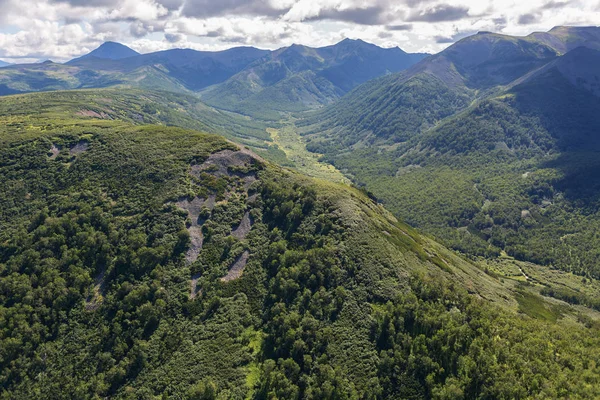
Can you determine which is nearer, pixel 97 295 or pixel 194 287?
pixel 97 295

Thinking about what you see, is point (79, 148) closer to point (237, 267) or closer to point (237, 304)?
point (237, 267)

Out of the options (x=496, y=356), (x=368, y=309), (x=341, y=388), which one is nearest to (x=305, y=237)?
(x=368, y=309)

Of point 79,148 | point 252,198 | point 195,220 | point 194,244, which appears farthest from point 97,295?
point 79,148

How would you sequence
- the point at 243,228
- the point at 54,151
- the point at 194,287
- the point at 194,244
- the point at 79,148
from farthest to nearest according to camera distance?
the point at 79,148, the point at 54,151, the point at 243,228, the point at 194,244, the point at 194,287

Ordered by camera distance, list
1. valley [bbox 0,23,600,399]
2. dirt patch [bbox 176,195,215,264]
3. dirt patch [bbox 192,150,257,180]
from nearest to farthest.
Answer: valley [bbox 0,23,600,399], dirt patch [bbox 176,195,215,264], dirt patch [bbox 192,150,257,180]

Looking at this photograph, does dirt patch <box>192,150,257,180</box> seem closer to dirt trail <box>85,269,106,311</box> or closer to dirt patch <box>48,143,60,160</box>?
dirt trail <box>85,269,106,311</box>

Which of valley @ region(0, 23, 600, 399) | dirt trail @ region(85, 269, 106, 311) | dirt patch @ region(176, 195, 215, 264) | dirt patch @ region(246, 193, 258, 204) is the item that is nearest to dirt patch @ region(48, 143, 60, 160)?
valley @ region(0, 23, 600, 399)

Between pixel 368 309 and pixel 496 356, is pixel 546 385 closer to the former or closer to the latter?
pixel 496 356
